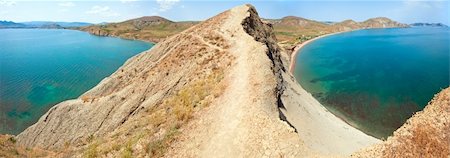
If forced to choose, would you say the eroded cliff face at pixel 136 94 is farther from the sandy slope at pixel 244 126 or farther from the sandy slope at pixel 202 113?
the sandy slope at pixel 244 126

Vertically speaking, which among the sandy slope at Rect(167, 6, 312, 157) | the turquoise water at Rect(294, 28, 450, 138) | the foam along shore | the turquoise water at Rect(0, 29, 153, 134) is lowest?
the turquoise water at Rect(0, 29, 153, 134)

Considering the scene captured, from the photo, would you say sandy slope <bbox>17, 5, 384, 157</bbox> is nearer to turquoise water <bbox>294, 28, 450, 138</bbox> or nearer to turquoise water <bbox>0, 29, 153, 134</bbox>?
turquoise water <bbox>294, 28, 450, 138</bbox>

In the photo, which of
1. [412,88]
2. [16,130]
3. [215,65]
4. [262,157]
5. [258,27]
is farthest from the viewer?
[412,88]

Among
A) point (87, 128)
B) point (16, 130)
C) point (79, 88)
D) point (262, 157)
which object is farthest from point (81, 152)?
point (79, 88)

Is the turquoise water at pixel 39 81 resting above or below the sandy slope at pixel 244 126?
below

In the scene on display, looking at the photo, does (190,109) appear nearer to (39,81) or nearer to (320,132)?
(320,132)

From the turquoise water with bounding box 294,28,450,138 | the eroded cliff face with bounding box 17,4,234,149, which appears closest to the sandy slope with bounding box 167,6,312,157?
the eroded cliff face with bounding box 17,4,234,149

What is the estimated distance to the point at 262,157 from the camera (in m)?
18.7

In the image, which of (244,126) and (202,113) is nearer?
(244,126)

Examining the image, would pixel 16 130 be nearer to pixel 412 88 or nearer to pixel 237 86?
pixel 237 86

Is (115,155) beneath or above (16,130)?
above

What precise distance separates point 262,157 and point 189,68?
1991 cm

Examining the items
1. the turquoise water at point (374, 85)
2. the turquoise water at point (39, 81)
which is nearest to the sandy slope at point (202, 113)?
the turquoise water at point (374, 85)

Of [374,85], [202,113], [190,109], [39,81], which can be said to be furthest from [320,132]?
[39,81]
